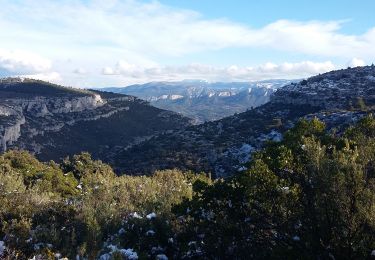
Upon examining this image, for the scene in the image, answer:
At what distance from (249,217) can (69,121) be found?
111 m

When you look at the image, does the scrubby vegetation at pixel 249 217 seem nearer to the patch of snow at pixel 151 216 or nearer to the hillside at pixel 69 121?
the patch of snow at pixel 151 216

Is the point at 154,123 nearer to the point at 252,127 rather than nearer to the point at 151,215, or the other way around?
the point at 252,127

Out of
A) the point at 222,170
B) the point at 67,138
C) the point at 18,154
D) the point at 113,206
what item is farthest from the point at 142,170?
the point at 67,138

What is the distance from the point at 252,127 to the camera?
70875mm

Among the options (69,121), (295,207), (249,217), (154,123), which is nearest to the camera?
(295,207)

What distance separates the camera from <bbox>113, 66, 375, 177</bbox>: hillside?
53391 millimetres

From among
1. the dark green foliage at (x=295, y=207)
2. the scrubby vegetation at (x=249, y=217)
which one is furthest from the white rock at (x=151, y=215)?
the dark green foliage at (x=295, y=207)

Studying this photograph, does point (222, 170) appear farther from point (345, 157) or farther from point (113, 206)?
point (345, 157)

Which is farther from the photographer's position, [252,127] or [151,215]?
[252,127]

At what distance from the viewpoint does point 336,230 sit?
29.2ft

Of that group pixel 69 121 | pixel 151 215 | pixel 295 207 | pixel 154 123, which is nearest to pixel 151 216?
pixel 151 215

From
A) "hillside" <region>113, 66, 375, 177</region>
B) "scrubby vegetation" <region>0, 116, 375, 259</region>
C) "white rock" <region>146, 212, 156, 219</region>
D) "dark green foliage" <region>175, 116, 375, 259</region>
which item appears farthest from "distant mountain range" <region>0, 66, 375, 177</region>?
"dark green foliage" <region>175, 116, 375, 259</region>

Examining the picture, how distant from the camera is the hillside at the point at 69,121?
93.8 meters

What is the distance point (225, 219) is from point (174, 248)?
1.47 m
